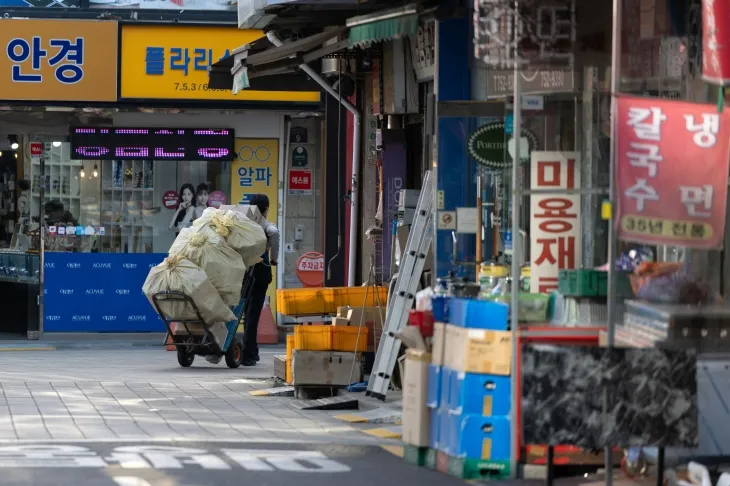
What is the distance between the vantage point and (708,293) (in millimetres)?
9680

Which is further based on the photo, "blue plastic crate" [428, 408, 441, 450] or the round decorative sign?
the round decorative sign

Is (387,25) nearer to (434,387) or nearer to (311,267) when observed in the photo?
(434,387)

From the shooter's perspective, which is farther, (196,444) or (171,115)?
(171,115)

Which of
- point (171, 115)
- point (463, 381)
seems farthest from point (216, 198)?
point (463, 381)

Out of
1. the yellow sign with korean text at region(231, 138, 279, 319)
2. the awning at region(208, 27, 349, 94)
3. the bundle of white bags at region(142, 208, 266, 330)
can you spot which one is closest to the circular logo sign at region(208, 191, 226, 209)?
the yellow sign with korean text at region(231, 138, 279, 319)

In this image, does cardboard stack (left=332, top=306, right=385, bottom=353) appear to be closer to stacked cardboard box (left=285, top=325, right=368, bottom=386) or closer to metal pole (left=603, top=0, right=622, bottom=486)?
stacked cardboard box (left=285, top=325, right=368, bottom=386)

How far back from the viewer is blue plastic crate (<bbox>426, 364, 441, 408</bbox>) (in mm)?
10219

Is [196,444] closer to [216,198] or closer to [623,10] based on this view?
[623,10]

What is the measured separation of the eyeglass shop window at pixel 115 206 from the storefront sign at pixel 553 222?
40.7ft

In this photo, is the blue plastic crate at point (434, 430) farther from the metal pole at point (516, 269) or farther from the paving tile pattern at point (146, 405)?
the paving tile pattern at point (146, 405)

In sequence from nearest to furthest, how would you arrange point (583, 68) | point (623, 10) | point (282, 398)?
point (623, 10)
point (583, 68)
point (282, 398)

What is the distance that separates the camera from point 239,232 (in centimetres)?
1816

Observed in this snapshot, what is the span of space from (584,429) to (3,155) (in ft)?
51.2

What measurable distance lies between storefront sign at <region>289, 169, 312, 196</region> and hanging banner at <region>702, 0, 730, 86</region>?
577 inches
